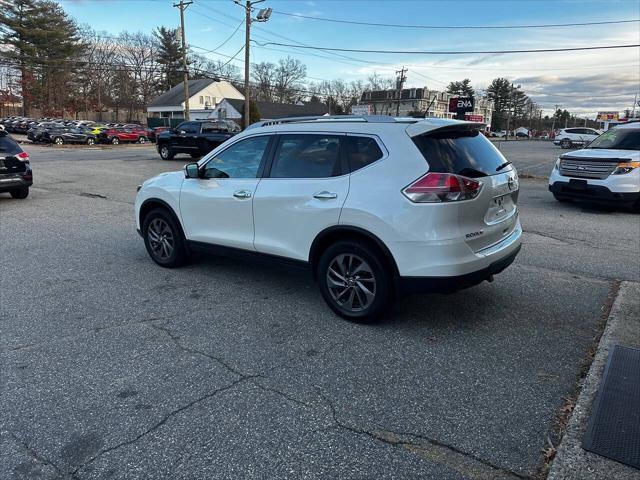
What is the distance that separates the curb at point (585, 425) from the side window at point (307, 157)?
2.45 meters

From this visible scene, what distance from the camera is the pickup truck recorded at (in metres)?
21.5

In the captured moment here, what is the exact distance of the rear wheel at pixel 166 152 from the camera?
74.7ft

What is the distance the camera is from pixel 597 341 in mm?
3883

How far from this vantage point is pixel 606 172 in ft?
31.7

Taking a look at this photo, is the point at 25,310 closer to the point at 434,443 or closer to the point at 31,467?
the point at 31,467

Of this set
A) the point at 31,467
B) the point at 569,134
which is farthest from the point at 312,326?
the point at 569,134

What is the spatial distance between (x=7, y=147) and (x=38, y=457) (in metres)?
9.64

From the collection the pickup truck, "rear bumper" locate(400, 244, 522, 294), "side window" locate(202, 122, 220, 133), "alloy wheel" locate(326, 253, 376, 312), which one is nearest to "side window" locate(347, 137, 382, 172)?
"alloy wheel" locate(326, 253, 376, 312)

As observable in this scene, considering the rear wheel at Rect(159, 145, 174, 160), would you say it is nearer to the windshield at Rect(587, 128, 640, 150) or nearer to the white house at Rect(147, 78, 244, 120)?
the windshield at Rect(587, 128, 640, 150)

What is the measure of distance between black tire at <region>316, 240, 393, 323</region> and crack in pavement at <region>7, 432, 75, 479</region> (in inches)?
96.4

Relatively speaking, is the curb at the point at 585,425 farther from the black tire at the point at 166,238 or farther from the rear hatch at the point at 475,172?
the black tire at the point at 166,238

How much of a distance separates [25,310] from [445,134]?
164 inches

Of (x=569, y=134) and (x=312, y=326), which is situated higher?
(x=569, y=134)

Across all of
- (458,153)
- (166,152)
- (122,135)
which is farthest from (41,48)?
(458,153)
